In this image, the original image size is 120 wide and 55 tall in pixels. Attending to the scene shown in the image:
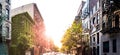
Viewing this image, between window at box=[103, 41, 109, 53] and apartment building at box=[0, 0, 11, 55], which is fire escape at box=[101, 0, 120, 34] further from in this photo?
apartment building at box=[0, 0, 11, 55]

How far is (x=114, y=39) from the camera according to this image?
30.4 metres

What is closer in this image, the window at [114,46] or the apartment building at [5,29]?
the window at [114,46]

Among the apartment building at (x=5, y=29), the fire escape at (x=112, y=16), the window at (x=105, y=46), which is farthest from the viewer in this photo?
the apartment building at (x=5, y=29)

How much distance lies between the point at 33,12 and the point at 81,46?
23.8 metres

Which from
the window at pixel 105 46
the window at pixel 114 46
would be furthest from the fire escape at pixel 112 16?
the window at pixel 105 46

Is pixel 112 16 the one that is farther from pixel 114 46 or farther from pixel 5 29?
pixel 5 29

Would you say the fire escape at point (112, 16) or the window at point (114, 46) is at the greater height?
the fire escape at point (112, 16)

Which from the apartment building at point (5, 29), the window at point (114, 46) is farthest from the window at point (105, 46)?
the apartment building at point (5, 29)

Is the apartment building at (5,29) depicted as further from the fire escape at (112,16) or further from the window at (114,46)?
the window at (114,46)

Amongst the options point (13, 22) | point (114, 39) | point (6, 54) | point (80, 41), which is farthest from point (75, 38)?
point (114, 39)

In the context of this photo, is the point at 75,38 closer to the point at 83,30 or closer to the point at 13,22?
the point at 83,30

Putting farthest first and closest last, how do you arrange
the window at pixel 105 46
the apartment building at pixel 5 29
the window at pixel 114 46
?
the apartment building at pixel 5 29 < the window at pixel 105 46 < the window at pixel 114 46

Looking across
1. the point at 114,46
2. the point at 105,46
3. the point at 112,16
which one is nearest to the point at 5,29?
the point at 105,46

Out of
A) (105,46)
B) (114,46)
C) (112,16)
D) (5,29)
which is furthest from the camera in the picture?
(5,29)
